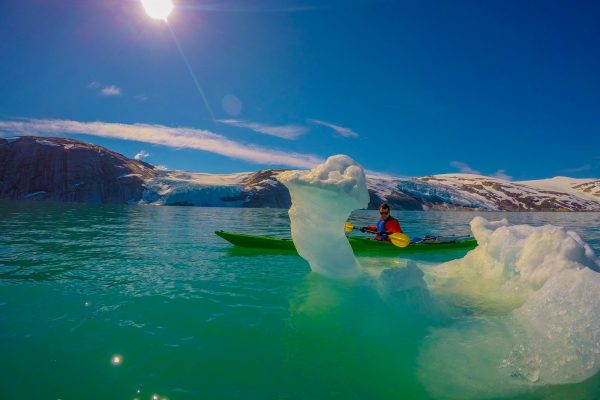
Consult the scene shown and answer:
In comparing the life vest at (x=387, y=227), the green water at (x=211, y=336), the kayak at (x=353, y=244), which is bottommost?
the green water at (x=211, y=336)

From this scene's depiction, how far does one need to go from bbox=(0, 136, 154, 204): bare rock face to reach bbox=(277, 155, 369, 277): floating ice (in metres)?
104

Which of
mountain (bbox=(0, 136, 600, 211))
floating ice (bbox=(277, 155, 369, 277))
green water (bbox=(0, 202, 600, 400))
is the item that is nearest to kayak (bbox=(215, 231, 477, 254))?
green water (bbox=(0, 202, 600, 400))

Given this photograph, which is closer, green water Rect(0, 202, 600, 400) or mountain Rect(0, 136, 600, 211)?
green water Rect(0, 202, 600, 400)

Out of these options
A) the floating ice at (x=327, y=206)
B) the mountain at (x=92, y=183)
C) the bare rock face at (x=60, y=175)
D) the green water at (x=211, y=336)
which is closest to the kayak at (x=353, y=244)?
the green water at (x=211, y=336)

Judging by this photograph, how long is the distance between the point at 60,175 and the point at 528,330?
385ft

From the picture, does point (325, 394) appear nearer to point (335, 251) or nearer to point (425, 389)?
point (425, 389)

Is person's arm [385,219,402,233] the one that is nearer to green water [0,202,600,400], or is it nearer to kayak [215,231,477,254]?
kayak [215,231,477,254]

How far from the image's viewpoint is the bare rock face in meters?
95.1

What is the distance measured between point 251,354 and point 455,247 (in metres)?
13.8

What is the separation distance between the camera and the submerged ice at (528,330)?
162 inches

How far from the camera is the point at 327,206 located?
747cm

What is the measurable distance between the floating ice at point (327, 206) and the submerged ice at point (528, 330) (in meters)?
2.27

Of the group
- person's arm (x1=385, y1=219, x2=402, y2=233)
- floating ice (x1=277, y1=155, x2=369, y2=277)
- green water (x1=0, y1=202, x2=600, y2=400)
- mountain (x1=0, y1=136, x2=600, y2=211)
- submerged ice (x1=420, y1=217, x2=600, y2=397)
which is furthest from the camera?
mountain (x1=0, y1=136, x2=600, y2=211)

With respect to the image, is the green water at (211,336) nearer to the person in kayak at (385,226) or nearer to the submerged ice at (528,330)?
the submerged ice at (528,330)
